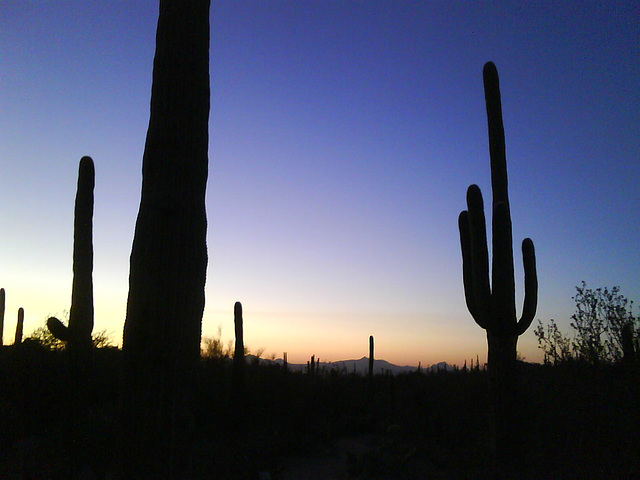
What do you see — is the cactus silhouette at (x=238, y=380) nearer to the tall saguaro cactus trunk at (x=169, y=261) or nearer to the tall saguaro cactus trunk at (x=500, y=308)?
the tall saguaro cactus trunk at (x=500, y=308)

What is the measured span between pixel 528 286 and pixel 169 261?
7.23 meters

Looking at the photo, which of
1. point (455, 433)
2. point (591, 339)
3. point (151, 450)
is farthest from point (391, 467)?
point (151, 450)

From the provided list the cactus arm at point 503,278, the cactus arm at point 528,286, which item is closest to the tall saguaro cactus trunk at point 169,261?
the cactus arm at point 503,278

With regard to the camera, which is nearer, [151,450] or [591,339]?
[151,450]

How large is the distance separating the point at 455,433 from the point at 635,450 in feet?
13.9

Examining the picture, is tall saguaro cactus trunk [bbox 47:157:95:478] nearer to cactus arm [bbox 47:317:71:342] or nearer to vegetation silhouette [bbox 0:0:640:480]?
vegetation silhouette [bbox 0:0:640:480]

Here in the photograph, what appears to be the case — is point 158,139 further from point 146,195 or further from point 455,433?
point 455,433

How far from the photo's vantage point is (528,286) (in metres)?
8.60

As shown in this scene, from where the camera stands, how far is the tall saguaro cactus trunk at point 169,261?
2.75 metres

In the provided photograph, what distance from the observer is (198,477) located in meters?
8.70

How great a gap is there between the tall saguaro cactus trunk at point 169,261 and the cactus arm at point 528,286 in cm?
666

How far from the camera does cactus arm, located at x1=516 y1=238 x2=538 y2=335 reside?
8281 mm

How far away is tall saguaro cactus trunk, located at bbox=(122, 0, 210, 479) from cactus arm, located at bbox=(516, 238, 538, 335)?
666 centimetres

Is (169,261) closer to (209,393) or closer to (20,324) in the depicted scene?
(209,393)
